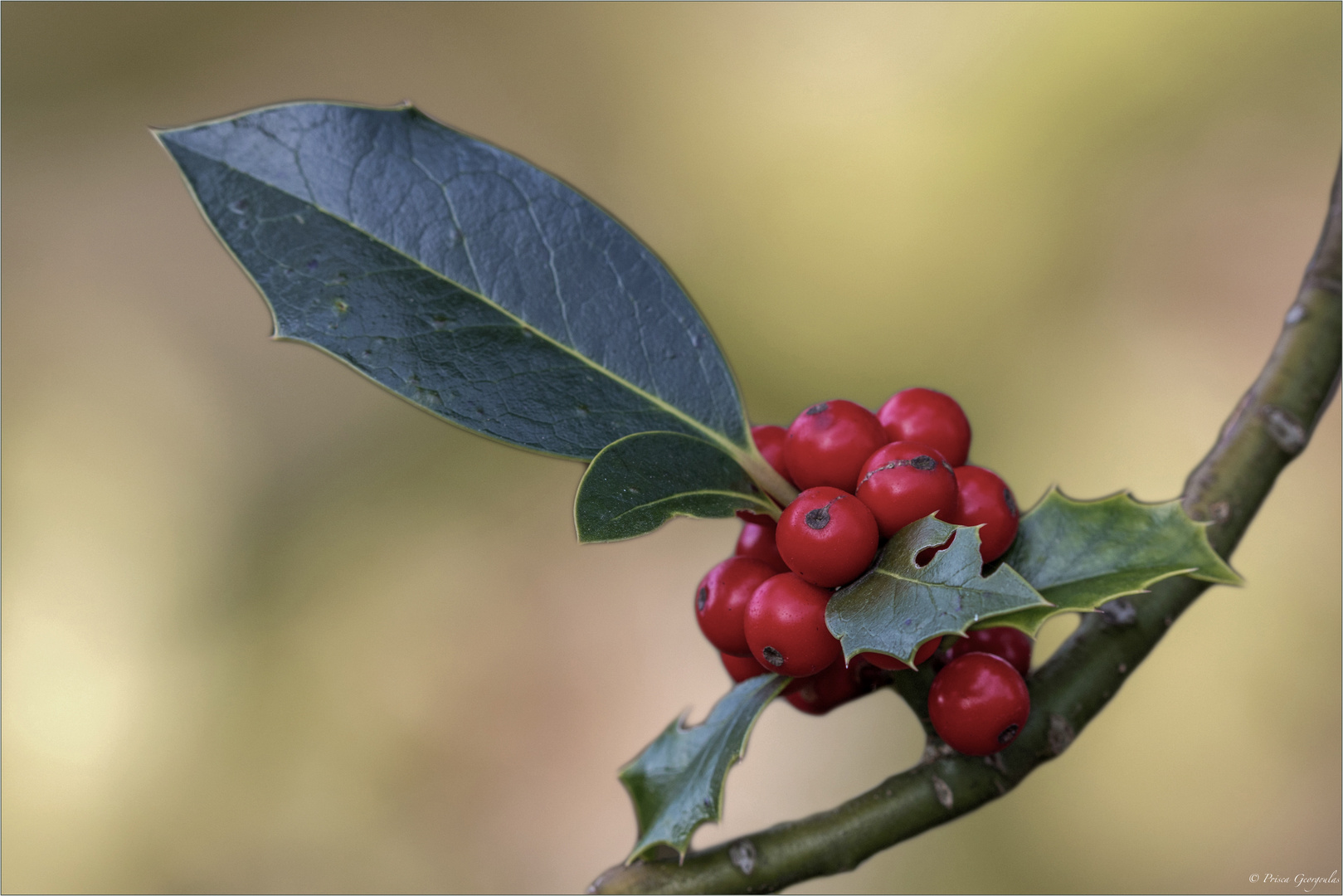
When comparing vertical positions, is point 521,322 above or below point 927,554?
above

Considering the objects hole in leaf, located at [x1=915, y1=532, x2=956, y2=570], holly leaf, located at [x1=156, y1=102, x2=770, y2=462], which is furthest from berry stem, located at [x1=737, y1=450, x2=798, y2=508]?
hole in leaf, located at [x1=915, y1=532, x2=956, y2=570]

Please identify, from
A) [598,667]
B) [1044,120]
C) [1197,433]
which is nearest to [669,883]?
[598,667]

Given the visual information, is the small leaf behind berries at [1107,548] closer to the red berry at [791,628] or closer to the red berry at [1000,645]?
the red berry at [1000,645]

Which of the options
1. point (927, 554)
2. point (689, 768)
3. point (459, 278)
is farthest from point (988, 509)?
point (459, 278)

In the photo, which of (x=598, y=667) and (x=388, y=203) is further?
(x=598, y=667)

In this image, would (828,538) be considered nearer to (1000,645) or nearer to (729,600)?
(729,600)

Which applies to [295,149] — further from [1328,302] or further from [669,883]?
[1328,302]

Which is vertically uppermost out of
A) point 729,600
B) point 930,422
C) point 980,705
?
point 930,422
